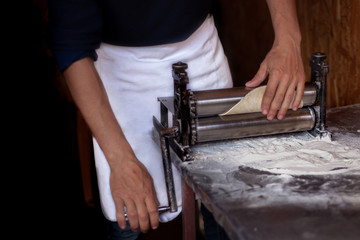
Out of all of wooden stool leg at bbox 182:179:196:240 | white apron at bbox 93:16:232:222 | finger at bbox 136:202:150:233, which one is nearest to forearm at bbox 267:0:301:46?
white apron at bbox 93:16:232:222

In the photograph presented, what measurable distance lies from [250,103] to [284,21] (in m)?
0.41

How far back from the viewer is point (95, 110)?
1.31 metres

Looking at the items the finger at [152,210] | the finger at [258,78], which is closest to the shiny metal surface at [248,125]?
the finger at [258,78]

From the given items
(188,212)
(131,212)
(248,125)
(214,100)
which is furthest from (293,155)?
(131,212)

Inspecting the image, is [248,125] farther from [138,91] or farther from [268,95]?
[138,91]

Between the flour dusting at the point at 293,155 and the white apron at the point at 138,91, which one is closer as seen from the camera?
the flour dusting at the point at 293,155

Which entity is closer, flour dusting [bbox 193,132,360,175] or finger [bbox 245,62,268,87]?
flour dusting [bbox 193,132,360,175]

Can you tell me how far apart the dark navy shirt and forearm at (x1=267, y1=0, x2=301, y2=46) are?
25 cm

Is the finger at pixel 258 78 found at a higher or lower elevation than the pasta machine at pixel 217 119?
higher

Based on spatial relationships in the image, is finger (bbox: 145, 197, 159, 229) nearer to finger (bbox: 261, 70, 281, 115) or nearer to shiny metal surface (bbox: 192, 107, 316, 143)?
shiny metal surface (bbox: 192, 107, 316, 143)

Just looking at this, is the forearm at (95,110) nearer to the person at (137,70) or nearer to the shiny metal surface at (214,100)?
the person at (137,70)

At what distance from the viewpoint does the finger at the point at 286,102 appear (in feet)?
4.33

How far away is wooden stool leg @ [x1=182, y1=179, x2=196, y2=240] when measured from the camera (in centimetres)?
127

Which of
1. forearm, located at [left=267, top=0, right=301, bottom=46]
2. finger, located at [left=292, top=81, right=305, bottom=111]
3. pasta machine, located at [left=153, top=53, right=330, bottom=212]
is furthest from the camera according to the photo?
forearm, located at [left=267, top=0, right=301, bottom=46]
